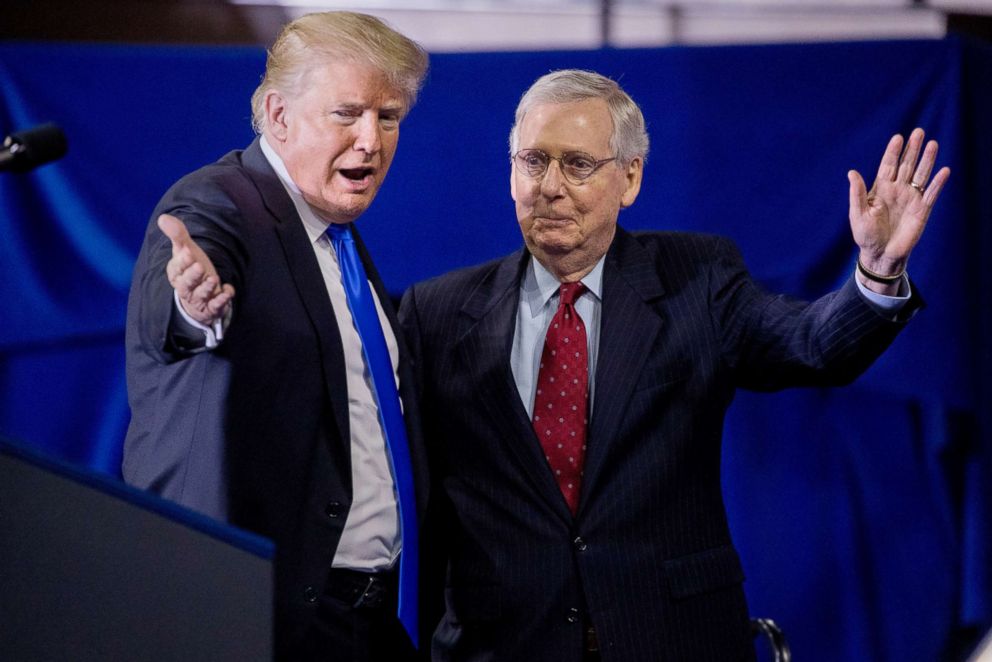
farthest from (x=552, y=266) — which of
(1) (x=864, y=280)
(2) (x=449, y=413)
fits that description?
(1) (x=864, y=280)

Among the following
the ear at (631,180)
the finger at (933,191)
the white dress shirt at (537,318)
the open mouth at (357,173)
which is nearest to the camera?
the finger at (933,191)

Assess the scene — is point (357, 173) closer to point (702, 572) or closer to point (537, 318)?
point (537, 318)

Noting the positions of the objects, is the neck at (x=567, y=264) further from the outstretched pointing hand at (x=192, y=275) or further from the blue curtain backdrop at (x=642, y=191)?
the blue curtain backdrop at (x=642, y=191)

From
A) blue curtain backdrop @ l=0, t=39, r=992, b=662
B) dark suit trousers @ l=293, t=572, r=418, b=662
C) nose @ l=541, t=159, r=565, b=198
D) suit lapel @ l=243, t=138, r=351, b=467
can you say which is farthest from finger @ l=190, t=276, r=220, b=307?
blue curtain backdrop @ l=0, t=39, r=992, b=662

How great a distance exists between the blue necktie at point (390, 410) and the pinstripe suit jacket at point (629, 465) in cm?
14

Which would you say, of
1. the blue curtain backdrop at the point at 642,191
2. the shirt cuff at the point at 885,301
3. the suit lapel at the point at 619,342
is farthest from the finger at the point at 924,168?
the blue curtain backdrop at the point at 642,191

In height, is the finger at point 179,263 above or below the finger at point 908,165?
below

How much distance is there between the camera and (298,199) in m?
1.98

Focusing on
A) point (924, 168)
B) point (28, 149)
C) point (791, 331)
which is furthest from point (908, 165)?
point (28, 149)

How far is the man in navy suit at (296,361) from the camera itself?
178 centimetres

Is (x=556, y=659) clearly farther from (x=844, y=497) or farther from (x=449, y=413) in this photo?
(x=844, y=497)

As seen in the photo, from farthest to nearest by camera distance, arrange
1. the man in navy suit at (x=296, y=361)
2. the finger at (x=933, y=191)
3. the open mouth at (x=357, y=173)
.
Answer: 1. the open mouth at (x=357, y=173)
2. the finger at (x=933, y=191)
3. the man in navy suit at (x=296, y=361)

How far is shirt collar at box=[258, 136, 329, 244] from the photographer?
198 cm

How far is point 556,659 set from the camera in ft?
6.63
